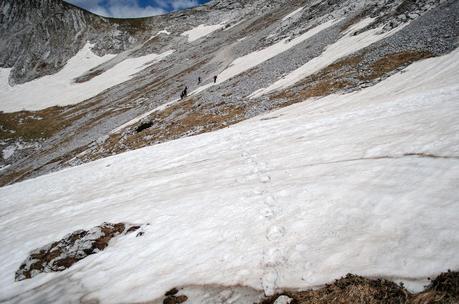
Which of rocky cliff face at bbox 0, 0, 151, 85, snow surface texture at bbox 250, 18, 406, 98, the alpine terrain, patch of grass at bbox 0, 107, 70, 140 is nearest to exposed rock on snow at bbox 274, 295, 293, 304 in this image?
the alpine terrain

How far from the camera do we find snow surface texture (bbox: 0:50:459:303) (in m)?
7.49

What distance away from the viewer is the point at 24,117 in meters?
82.8

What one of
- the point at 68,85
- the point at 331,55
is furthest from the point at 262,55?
the point at 68,85

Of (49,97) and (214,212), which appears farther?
(49,97)

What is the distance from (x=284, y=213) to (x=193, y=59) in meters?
81.0

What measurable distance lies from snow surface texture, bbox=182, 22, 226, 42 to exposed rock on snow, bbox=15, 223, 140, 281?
10541cm

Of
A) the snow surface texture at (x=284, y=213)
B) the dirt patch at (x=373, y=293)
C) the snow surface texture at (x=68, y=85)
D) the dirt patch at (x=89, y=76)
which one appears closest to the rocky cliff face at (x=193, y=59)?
the dirt patch at (x=89, y=76)

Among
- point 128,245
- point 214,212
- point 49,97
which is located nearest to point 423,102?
point 214,212

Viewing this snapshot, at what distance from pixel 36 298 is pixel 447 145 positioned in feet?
45.0

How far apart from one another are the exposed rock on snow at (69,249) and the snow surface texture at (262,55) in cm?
4095

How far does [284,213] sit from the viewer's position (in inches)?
399

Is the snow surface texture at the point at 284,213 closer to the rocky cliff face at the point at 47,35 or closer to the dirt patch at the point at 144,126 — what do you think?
the dirt patch at the point at 144,126

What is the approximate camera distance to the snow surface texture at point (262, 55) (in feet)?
172

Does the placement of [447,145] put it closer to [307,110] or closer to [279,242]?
[279,242]
